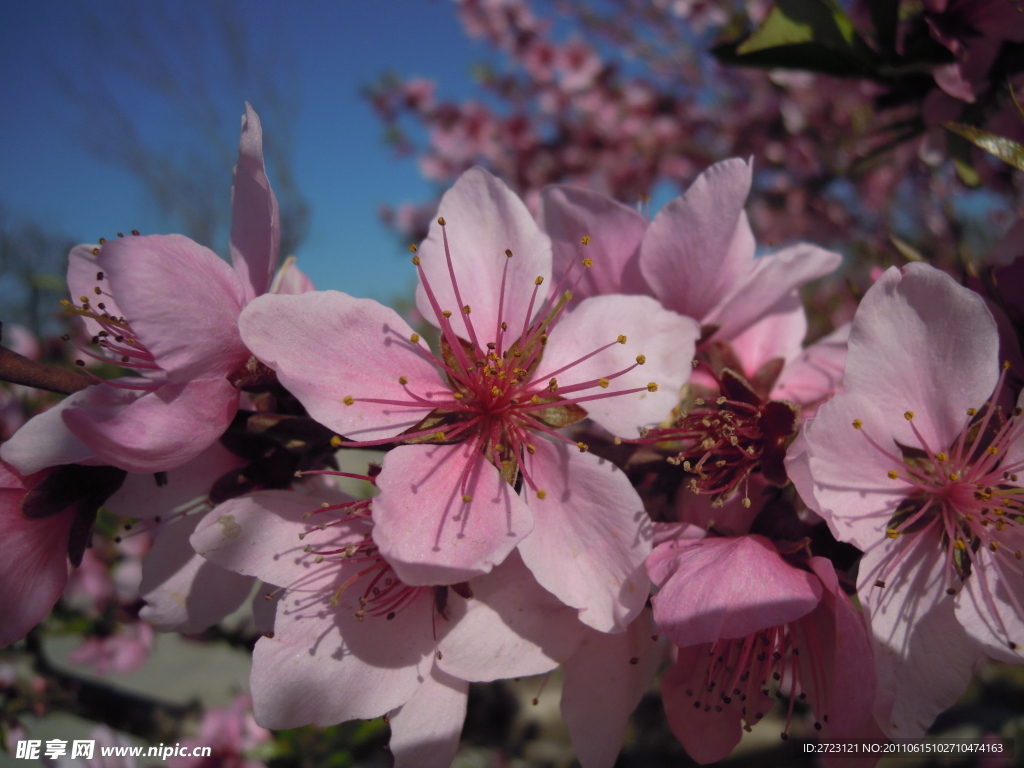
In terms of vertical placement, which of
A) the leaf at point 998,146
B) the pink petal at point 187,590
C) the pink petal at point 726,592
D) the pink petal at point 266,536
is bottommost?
the pink petal at point 187,590

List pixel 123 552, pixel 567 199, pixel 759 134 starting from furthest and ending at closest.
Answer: pixel 759 134
pixel 123 552
pixel 567 199

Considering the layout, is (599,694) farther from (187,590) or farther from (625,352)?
(187,590)

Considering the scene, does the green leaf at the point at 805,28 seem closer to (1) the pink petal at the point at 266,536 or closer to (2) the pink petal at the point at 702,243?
(2) the pink petal at the point at 702,243

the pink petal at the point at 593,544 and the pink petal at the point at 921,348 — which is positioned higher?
the pink petal at the point at 921,348

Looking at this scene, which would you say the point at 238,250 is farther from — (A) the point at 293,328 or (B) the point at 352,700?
(B) the point at 352,700

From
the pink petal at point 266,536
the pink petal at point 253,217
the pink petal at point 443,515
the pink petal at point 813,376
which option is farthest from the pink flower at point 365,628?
the pink petal at point 813,376

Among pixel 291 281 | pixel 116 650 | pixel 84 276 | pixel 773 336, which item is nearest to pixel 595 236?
pixel 773 336

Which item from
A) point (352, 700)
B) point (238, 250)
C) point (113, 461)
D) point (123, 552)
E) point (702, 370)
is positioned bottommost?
point (123, 552)

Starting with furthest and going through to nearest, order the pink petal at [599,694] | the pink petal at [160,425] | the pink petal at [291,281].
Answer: the pink petal at [291,281]
the pink petal at [599,694]
the pink petal at [160,425]

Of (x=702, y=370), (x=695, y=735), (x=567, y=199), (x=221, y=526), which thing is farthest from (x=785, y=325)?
(x=221, y=526)
